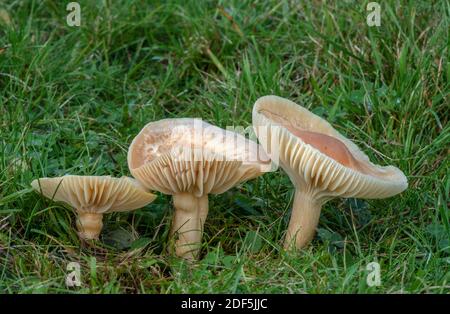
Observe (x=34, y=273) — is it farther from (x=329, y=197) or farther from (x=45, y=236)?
(x=329, y=197)

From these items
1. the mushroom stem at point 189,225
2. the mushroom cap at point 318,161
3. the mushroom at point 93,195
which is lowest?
the mushroom stem at point 189,225

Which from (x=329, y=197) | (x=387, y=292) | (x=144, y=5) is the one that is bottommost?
(x=387, y=292)

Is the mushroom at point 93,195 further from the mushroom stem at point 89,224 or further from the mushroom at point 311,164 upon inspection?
the mushroom at point 311,164

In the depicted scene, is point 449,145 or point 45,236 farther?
point 449,145

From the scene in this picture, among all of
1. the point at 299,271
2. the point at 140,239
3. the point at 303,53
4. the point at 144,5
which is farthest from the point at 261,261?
the point at 144,5

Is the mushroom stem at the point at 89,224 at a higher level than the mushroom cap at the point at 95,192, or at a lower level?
lower

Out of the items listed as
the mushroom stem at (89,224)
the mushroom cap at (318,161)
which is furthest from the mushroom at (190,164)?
the mushroom stem at (89,224)

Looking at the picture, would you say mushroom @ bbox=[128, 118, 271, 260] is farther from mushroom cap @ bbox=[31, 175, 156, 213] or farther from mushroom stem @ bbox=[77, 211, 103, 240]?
mushroom stem @ bbox=[77, 211, 103, 240]

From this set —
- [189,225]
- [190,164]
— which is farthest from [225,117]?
[190,164]
